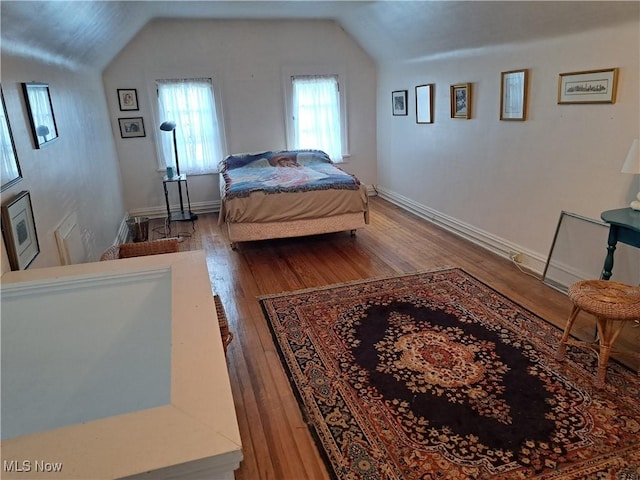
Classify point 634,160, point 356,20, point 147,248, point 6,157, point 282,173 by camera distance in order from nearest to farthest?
point 6,157, point 634,160, point 147,248, point 282,173, point 356,20

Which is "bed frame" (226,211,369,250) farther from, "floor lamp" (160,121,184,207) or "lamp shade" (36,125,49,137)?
"lamp shade" (36,125,49,137)

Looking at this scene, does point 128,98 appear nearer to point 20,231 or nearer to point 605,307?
point 20,231

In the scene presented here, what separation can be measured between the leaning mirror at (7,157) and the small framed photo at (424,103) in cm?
414

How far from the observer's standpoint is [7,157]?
1.91m

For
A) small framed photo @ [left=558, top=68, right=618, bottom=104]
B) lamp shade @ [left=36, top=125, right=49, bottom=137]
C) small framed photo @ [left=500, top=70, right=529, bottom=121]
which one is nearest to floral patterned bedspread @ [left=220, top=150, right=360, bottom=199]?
small framed photo @ [left=500, top=70, right=529, bottom=121]

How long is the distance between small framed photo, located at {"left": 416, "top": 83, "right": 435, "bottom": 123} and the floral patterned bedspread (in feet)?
3.86

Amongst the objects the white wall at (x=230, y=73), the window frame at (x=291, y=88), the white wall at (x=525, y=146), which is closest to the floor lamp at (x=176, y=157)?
the white wall at (x=230, y=73)

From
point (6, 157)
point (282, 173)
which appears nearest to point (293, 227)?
point (282, 173)

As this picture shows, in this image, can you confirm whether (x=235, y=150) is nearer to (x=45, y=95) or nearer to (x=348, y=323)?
(x=45, y=95)

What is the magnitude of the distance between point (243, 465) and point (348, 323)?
1286mm

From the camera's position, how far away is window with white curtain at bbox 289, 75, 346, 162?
6.06 metres

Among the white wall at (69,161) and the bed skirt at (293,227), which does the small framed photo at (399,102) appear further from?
the white wall at (69,161)

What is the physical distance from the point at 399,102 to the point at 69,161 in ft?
13.4

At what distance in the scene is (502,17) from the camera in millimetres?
3396
